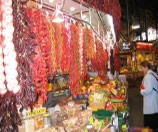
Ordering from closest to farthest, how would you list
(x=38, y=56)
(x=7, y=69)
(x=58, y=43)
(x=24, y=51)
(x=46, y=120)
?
(x=7, y=69) < (x=24, y=51) < (x=38, y=56) < (x=58, y=43) < (x=46, y=120)

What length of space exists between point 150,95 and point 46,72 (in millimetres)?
3603

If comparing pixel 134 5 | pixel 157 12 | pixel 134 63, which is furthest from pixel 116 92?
pixel 157 12

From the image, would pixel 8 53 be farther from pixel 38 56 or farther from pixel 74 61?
pixel 74 61

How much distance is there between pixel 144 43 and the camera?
20.6m

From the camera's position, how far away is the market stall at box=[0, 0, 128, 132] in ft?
6.00

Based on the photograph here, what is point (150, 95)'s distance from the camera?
5414 mm

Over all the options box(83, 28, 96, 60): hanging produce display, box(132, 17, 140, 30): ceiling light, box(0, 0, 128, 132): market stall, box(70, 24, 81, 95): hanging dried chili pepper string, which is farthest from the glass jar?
box(132, 17, 140, 30): ceiling light

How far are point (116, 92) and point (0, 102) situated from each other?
3.87 m

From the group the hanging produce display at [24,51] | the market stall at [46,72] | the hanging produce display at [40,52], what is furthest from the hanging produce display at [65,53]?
the hanging produce display at [24,51]

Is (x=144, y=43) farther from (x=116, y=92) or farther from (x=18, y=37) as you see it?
(x=18, y=37)

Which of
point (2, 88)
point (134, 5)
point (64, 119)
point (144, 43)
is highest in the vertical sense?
point (134, 5)

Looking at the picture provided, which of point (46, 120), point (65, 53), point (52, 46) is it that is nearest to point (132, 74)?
point (46, 120)

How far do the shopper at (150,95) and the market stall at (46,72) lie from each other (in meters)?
0.73

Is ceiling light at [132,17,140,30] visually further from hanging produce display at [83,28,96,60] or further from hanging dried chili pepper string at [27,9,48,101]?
hanging dried chili pepper string at [27,9,48,101]
